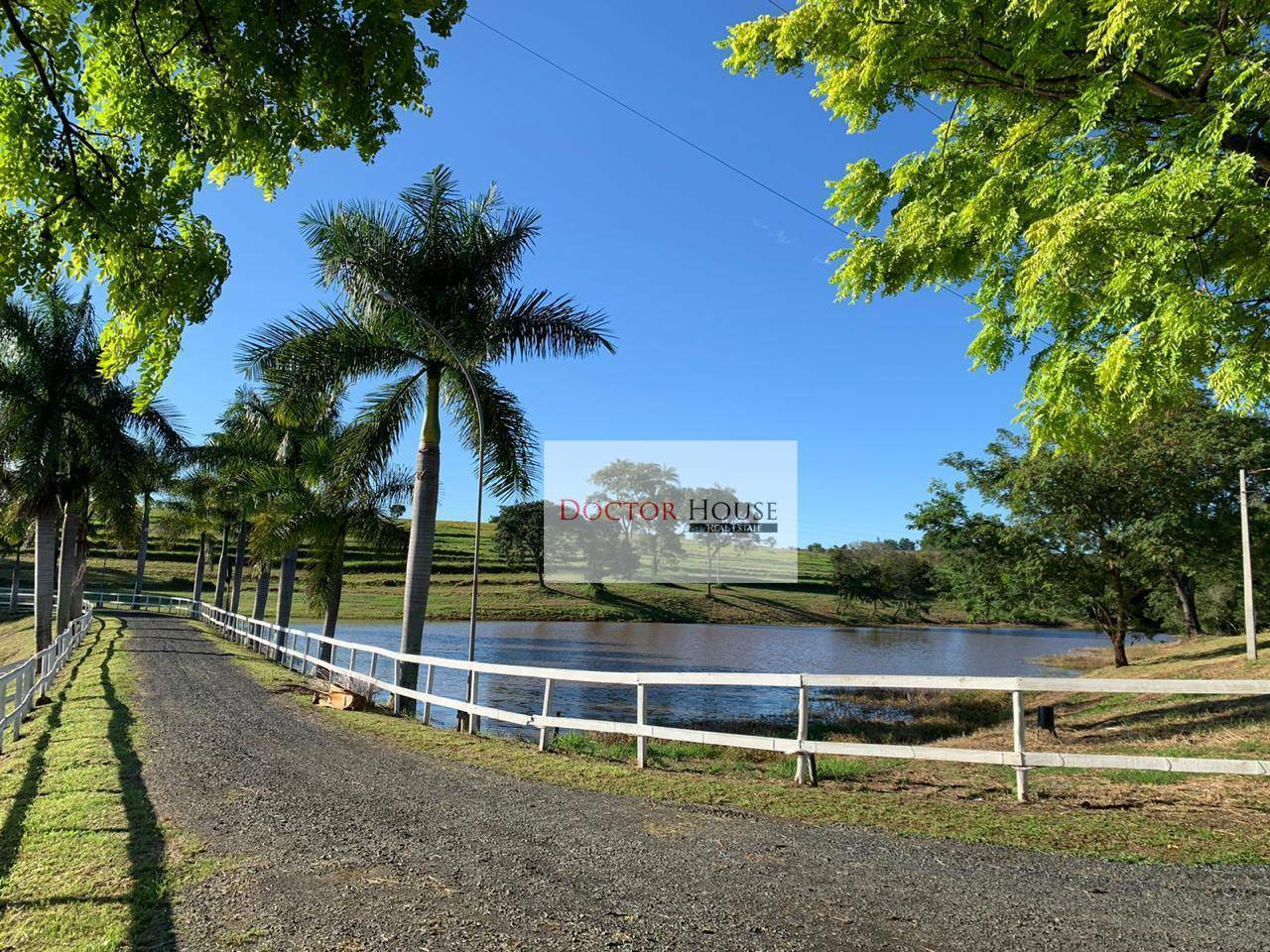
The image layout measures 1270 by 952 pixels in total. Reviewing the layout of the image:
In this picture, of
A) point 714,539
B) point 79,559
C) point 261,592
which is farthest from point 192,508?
point 714,539

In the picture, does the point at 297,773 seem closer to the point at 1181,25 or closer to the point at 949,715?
the point at 1181,25

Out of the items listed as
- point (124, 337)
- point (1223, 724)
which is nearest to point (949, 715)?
point (1223, 724)

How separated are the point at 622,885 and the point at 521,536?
75206 millimetres

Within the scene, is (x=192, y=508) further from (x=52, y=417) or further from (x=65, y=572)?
(x=52, y=417)

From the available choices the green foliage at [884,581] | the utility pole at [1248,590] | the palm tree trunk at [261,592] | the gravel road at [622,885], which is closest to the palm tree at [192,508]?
the palm tree trunk at [261,592]

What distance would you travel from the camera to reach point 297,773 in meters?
8.32

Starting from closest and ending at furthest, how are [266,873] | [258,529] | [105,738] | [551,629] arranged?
[266,873], [105,738], [258,529], [551,629]

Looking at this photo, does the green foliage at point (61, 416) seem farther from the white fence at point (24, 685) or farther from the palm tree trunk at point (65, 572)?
the white fence at point (24, 685)

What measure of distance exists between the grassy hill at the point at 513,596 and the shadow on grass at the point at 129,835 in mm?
46235

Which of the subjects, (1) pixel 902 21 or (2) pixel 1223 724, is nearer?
(1) pixel 902 21

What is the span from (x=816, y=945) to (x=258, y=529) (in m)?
22.7

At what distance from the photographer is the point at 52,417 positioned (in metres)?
20.4

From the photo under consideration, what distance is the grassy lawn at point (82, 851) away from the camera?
4211mm

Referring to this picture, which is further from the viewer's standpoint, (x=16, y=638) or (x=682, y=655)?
(x=682, y=655)
